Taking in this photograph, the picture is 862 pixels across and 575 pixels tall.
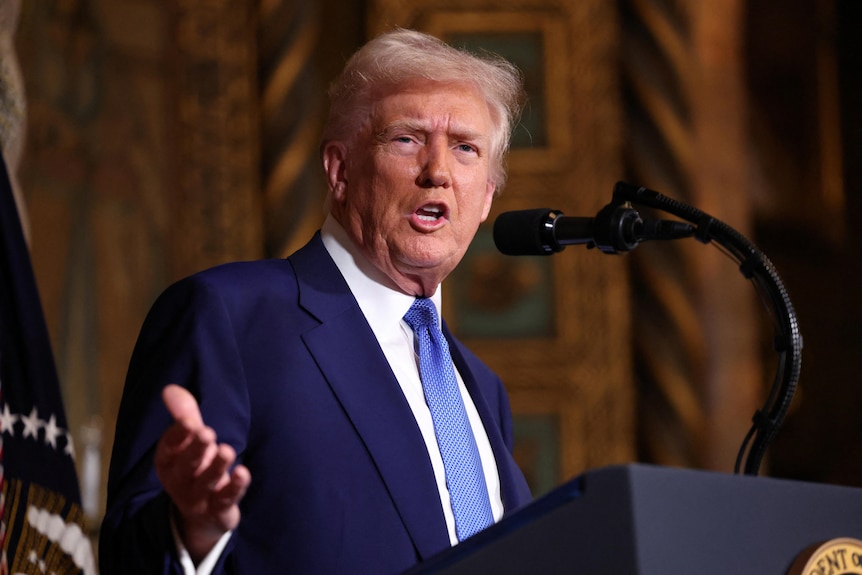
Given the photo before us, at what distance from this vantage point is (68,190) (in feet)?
14.6

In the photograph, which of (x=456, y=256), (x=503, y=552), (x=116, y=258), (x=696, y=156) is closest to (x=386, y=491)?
(x=456, y=256)

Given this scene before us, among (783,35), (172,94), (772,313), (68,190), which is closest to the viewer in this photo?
(772,313)

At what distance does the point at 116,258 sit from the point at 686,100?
234 centimetres

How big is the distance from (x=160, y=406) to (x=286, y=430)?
0.22 metres

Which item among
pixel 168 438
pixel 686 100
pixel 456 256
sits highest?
pixel 686 100

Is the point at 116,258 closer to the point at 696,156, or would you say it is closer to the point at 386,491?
the point at 696,156

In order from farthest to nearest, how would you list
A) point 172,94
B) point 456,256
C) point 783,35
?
point 783,35, point 172,94, point 456,256

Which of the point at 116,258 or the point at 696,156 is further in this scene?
the point at 696,156

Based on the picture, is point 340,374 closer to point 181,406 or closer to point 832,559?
point 181,406

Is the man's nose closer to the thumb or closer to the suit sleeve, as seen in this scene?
the suit sleeve

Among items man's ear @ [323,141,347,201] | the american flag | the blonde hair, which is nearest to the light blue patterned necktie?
man's ear @ [323,141,347,201]

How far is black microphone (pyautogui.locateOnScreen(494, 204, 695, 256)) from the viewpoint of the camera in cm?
199

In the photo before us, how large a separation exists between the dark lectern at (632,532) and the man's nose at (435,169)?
1.13m

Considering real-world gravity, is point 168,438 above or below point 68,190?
below
